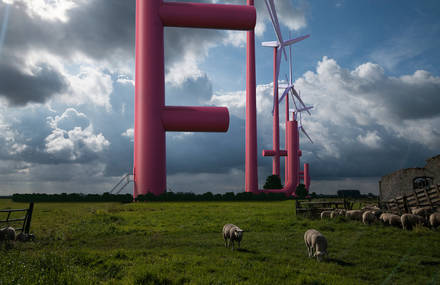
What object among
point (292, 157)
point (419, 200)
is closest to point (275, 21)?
point (292, 157)

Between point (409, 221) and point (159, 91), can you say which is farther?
point (159, 91)

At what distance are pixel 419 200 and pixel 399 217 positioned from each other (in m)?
5.13

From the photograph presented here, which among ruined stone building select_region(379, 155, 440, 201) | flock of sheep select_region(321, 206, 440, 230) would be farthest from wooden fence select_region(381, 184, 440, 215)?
ruined stone building select_region(379, 155, 440, 201)

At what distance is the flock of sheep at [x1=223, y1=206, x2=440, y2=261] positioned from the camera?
10625 mm

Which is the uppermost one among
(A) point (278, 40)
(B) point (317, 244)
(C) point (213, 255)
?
(A) point (278, 40)

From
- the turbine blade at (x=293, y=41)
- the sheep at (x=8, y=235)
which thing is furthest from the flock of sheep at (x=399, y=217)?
the turbine blade at (x=293, y=41)

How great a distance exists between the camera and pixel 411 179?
32.6 m

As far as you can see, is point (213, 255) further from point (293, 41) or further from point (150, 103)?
point (293, 41)

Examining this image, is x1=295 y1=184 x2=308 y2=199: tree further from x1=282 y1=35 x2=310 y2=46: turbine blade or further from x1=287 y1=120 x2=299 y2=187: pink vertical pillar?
x1=282 y1=35 x2=310 y2=46: turbine blade

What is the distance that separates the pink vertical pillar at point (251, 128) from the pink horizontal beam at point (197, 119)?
16655 mm

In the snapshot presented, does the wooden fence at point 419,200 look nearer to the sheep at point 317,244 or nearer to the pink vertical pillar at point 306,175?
the sheep at point 317,244

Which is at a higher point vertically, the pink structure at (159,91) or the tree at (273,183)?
the pink structure at (159,91)

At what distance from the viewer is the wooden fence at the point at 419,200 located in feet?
69.1

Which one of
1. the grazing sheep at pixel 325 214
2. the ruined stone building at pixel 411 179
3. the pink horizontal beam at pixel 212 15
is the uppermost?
the pink horizontal beam at pixel 212 15
